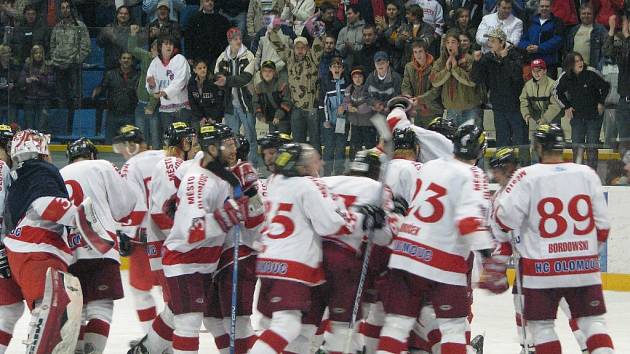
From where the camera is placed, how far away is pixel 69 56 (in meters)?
12.6

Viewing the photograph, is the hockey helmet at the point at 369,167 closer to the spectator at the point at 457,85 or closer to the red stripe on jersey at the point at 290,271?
the red stripe on jersey at the point at 290,271

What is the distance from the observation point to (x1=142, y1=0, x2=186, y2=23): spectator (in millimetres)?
13516

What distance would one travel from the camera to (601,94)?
11156mm

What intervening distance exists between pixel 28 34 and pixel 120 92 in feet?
3.37

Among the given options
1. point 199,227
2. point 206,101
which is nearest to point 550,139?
point 199,227

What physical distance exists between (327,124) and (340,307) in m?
5.21

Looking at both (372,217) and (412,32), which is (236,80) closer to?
(412,32)

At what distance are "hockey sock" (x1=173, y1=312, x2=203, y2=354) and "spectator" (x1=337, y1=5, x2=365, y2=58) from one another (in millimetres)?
5757

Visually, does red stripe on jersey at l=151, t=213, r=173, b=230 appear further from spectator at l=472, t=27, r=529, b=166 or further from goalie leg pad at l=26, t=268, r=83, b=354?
spectator at l=472, t=27, r=529, b=166

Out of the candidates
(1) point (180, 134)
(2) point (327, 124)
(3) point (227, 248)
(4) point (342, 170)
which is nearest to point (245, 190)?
(3) point (227, 248)

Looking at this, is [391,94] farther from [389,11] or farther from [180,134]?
[180,134]

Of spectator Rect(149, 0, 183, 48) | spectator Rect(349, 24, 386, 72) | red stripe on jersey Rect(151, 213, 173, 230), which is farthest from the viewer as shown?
spectator Rect(149, 0, 183, 48)

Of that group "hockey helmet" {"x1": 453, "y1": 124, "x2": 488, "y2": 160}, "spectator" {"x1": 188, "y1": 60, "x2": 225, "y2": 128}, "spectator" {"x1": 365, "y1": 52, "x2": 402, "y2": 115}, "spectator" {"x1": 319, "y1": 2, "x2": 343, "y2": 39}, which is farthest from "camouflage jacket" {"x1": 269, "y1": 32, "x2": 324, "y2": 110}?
"hockey helmet" {"x1": 453, "y1": 124, "x2": 488, "y2": 160}

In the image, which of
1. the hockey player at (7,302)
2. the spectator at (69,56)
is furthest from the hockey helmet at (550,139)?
the spectator at (69,56)
